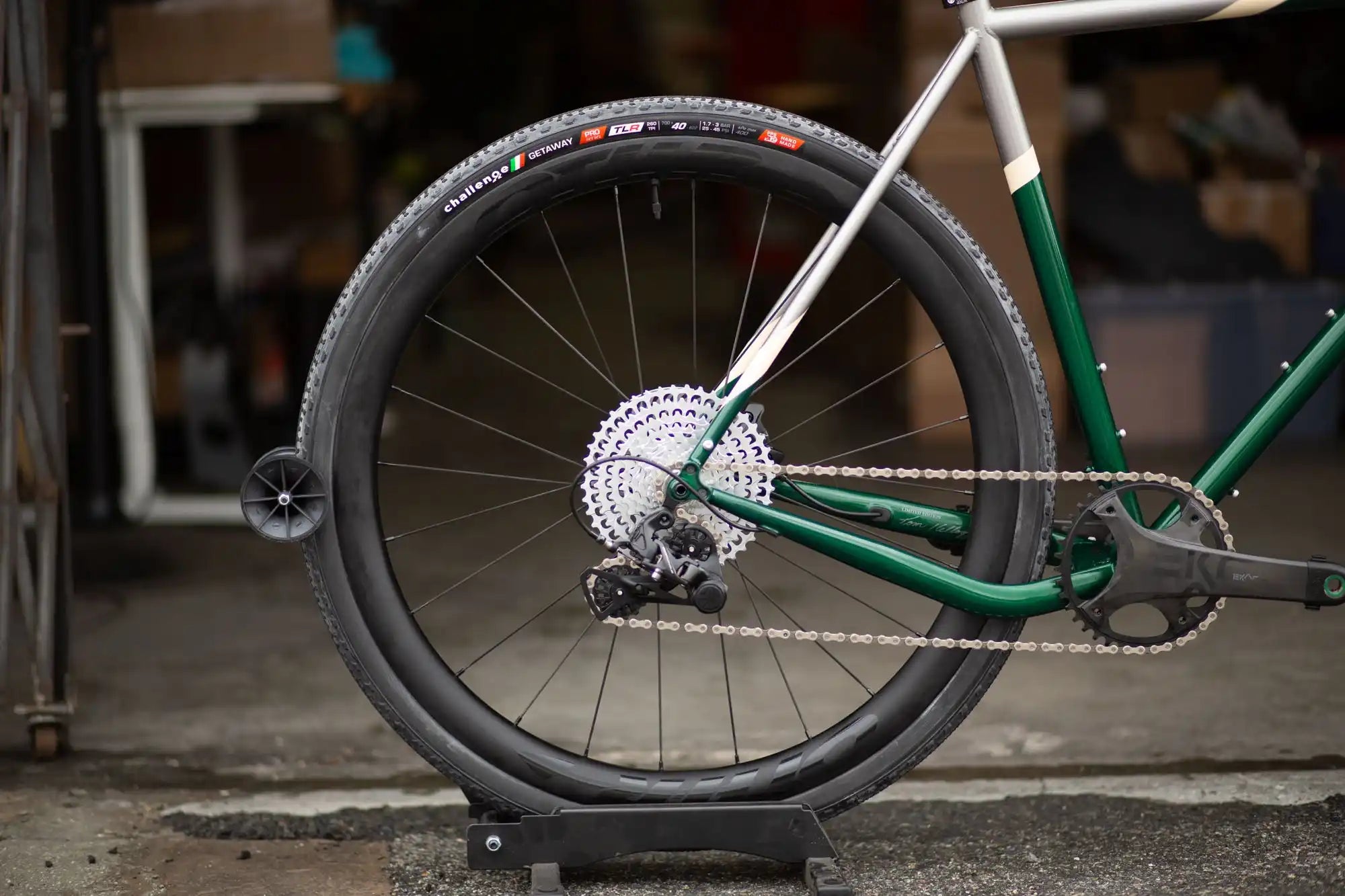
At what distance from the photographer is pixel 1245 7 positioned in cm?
291

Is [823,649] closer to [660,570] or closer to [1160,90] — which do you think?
[660,570]

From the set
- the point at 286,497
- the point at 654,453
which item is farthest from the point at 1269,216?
the point at 286,497

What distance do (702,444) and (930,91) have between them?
72 cm

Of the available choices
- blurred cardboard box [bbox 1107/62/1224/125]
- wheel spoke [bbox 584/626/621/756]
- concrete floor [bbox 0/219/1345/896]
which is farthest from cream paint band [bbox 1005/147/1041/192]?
blurred cardboard box [bbox 1107/62/1224/125]

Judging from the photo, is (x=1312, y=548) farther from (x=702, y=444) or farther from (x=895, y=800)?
(x=702, y=444)

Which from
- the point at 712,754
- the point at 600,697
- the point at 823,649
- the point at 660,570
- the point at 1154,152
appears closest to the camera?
the point at 660,570

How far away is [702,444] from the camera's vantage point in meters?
2.84

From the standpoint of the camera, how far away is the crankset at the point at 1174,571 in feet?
9.47

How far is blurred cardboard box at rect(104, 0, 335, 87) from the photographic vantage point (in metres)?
6.05

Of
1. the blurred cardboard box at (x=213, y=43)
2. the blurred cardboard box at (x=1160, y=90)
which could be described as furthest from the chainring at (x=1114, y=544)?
the blurred cardboard box at (x=1160, y=90)

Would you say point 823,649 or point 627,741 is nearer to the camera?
point 823,649

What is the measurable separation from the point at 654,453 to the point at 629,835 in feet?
2.14

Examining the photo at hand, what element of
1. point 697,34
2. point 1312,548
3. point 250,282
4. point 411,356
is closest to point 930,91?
point 1312,548

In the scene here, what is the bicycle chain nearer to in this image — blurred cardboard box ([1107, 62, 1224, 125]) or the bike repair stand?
the bike repair stand
